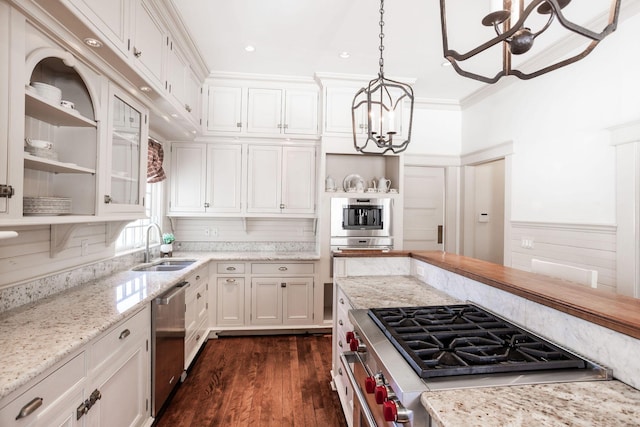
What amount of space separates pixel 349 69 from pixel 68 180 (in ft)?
9.13

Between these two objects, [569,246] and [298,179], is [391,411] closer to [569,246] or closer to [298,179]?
[569,246]

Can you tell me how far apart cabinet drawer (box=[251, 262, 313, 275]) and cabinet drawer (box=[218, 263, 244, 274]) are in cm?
13

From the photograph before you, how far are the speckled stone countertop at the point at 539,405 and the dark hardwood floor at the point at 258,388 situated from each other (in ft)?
5.25

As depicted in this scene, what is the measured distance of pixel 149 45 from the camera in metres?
2.10

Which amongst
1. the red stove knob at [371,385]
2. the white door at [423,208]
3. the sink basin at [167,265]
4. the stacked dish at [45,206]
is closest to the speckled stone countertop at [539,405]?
the red stove knob at [371,385]

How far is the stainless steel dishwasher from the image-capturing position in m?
1.97

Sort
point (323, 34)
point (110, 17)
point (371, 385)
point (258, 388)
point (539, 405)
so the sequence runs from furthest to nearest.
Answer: point (323, 34) < point (258, 388) < point (110, 17) < point (371, 385) < point (539, 405)

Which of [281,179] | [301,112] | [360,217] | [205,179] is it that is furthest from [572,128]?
[205,179]

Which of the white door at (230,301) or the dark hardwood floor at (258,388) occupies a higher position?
the white door at (230,301)

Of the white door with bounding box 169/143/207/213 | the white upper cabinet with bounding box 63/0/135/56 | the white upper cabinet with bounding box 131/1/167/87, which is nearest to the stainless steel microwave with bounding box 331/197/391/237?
the white door with bounding box 169/143/207/213

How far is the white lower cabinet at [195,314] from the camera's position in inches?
105

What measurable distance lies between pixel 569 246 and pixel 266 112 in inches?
131

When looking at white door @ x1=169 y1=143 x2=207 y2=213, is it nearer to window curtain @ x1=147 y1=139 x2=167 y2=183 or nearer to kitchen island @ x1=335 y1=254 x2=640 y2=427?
window curtain @ x1=147 y1=139 x2=167 y2=183

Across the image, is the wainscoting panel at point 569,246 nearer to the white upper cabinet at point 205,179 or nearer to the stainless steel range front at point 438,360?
the stainless steel range front at point 438,360
